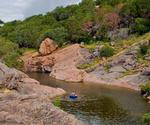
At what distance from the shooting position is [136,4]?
6737 inches

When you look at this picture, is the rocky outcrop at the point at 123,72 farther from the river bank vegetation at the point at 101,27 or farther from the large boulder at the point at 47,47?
the large boulder at the point at 47,47

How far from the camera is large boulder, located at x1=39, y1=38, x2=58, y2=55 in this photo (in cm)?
17288

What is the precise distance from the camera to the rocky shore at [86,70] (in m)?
133

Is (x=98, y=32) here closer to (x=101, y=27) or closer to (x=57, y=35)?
(x=101, y=27)

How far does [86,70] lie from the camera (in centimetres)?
14712

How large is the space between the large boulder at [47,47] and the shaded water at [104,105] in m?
40.8

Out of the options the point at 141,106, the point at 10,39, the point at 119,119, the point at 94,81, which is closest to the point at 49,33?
the point at 10,39

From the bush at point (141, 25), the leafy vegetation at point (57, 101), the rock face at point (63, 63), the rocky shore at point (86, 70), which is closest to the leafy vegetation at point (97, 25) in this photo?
the bush at point (141, 25)

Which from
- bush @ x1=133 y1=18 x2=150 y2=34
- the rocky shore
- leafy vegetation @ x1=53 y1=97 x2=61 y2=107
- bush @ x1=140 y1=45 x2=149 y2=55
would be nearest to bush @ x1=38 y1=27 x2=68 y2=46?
the rocky shore

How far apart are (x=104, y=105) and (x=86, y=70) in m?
50.6

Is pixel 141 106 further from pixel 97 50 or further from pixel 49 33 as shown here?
pixel 49 33

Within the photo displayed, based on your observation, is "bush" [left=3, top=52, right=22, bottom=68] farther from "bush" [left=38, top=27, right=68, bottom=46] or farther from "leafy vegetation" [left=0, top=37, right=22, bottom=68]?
"bush" [left=38, top=27, right=68, bottom=46]

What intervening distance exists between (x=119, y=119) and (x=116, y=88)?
44820 mm

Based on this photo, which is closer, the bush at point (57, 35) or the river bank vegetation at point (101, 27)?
the river bank vegetation at point (101, 27)
